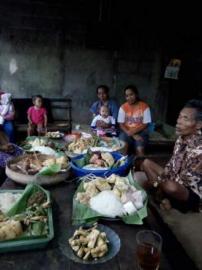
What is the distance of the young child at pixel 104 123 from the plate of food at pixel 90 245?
3.09 meters

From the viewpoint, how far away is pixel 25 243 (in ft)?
4.26

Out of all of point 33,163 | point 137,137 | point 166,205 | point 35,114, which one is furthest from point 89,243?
point 35,114

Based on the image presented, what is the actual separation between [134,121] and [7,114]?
7.52ft

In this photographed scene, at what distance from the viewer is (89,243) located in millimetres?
1321

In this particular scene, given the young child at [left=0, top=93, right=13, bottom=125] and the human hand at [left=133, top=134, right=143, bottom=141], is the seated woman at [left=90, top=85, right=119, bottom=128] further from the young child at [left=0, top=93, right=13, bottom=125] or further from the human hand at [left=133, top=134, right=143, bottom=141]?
the young child at [left=0, top=93, right=13, bottom=125]

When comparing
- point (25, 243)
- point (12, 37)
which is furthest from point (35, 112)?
point (25, 243)

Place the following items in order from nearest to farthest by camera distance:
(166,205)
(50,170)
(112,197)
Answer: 1. (112,197)
2. (50,170)
3. (166,205)

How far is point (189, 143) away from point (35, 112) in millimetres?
3462

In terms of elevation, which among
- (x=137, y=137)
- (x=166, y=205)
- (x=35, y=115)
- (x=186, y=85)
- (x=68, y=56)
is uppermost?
(x=68, y=56)

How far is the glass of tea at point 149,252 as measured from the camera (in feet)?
4.06

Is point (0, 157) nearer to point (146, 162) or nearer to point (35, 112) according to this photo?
point (146, 162)

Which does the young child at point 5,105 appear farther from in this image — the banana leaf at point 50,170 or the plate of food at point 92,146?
the banana leaf at point 50,170

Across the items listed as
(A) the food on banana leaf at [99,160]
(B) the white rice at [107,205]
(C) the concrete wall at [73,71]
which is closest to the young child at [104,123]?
(C) the concrete wall at [73,71]

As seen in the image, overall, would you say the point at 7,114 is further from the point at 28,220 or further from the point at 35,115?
the point at 28,220
